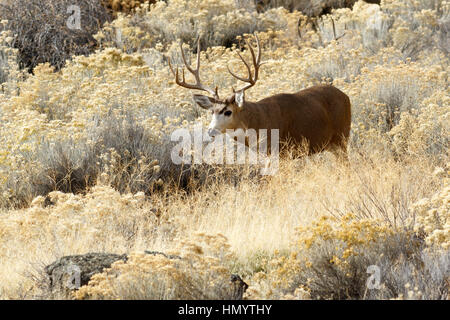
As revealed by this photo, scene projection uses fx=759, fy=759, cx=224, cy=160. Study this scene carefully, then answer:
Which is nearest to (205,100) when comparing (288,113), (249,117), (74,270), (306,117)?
(249,117)

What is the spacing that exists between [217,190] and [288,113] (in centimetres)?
130

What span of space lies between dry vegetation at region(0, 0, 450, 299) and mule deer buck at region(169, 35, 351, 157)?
28 cm

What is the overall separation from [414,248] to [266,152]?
3.05m

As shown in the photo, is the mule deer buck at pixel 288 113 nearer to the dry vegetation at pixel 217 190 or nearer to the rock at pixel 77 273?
the dry vegetation at pixel 217 190

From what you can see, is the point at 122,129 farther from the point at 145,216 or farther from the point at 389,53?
the point at 389,53

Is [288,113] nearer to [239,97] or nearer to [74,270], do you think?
[239,97]

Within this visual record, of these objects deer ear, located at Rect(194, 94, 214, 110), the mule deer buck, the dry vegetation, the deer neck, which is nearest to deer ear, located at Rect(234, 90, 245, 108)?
the mule deer buck

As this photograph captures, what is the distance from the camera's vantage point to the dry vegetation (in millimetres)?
4957

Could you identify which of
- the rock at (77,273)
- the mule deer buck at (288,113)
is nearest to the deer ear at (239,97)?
the mule deer buck at (288,113)

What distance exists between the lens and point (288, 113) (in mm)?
8430

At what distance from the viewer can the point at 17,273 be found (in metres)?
5.48

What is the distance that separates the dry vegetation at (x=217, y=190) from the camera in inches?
195

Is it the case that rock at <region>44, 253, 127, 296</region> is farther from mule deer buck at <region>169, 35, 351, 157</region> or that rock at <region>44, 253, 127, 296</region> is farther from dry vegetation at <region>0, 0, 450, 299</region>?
mule deer buck at <region>169, 35, 351, 157</region>
